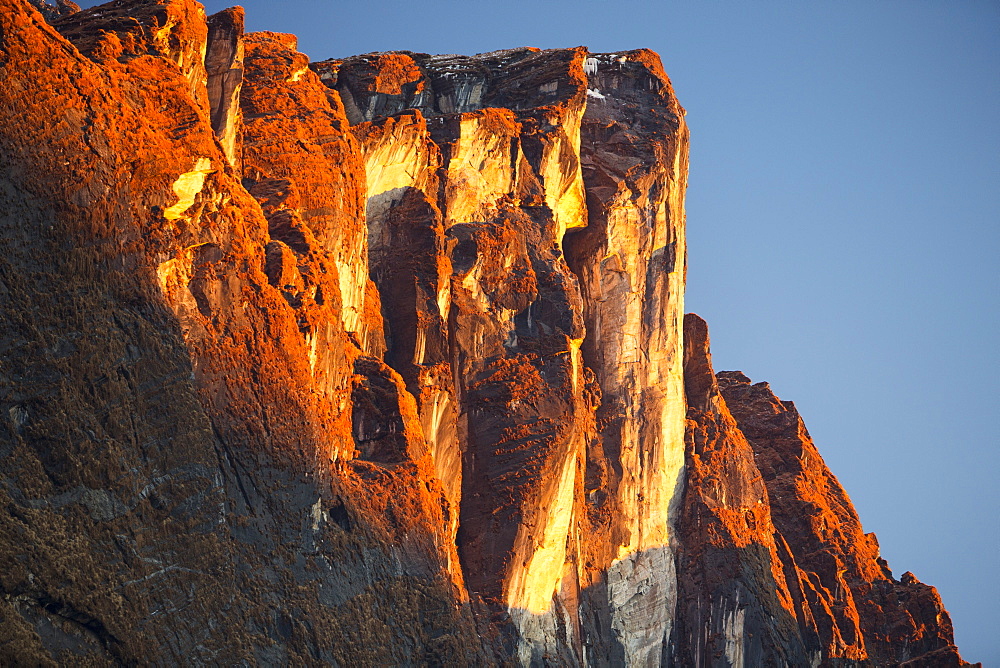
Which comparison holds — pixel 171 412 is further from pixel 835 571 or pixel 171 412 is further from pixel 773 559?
pixel 835 571

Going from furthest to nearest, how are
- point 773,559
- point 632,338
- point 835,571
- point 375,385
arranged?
point 835,571 → point 773,559 → point 632,338 → point 375,385

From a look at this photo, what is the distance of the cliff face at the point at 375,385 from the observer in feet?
202

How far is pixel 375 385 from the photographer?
247 feet

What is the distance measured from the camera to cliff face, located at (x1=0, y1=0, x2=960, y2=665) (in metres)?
61.7

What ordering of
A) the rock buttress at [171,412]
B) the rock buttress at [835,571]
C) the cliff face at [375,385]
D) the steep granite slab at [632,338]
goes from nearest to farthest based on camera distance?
1. the rock buttress at [171,412]
2. the cliff face at [375,385]
3. the steep granite slab at [632,338]
4. the rock buttress at [835,571]

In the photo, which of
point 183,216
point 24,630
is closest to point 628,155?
point 183,216

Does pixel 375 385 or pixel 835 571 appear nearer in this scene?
pixel 375 385

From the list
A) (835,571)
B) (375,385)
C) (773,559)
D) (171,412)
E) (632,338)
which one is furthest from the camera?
(835,571)

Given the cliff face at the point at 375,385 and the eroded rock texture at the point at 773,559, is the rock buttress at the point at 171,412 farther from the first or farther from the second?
the eroded rock texture at the point at 773,559

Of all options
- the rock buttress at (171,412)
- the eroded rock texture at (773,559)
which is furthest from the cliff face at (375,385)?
the eroded rock texture at (773,559)

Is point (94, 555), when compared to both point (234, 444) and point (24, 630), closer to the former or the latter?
point (24, 630)

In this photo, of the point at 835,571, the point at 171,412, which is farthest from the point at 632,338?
the point at 171,412

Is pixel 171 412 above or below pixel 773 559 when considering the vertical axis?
below

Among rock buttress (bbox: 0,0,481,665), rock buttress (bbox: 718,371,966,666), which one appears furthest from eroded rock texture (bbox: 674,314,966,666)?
rock buttress (bbox: 0,0,481,665)
